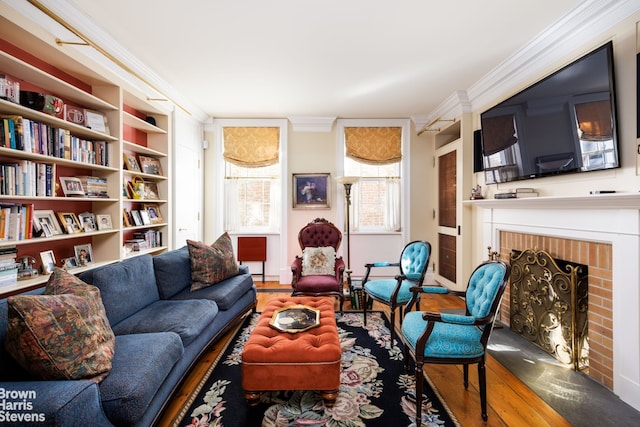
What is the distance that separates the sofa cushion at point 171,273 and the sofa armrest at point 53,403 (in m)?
1.44

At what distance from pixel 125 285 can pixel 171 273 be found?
52 cm

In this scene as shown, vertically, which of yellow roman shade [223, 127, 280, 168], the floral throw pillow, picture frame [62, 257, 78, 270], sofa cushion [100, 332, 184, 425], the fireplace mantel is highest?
yellow roman shade [223, 127, 280, 168]

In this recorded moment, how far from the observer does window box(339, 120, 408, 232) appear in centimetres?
475

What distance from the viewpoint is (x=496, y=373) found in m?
2.23

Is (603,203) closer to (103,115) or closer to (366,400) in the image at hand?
(366,400)

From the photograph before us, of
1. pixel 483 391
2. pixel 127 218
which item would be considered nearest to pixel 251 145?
pixel 127 218

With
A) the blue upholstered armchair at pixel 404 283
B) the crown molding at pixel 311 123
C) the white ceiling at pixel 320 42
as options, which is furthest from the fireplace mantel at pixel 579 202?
the crown molding at pixel 311 123

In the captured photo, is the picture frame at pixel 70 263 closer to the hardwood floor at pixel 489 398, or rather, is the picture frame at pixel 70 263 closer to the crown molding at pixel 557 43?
the hardwood floor at pixel 489 398

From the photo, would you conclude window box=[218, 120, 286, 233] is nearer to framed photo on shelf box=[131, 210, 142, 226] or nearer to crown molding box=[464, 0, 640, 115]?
framed photo on shelf box=[131, 210, 142, 226]

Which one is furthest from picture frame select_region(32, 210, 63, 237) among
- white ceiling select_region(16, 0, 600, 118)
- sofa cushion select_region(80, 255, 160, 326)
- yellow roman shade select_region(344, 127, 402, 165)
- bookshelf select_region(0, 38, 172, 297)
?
yellow roman shade select_region(344, 127, 402, 165)

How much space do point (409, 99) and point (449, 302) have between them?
9.20 feet

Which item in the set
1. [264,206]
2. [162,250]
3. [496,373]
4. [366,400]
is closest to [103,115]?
[162,250]

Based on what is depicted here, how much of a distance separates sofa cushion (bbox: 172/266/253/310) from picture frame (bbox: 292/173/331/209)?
1.93m

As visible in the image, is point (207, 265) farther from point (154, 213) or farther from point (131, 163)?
point (131, 163)
